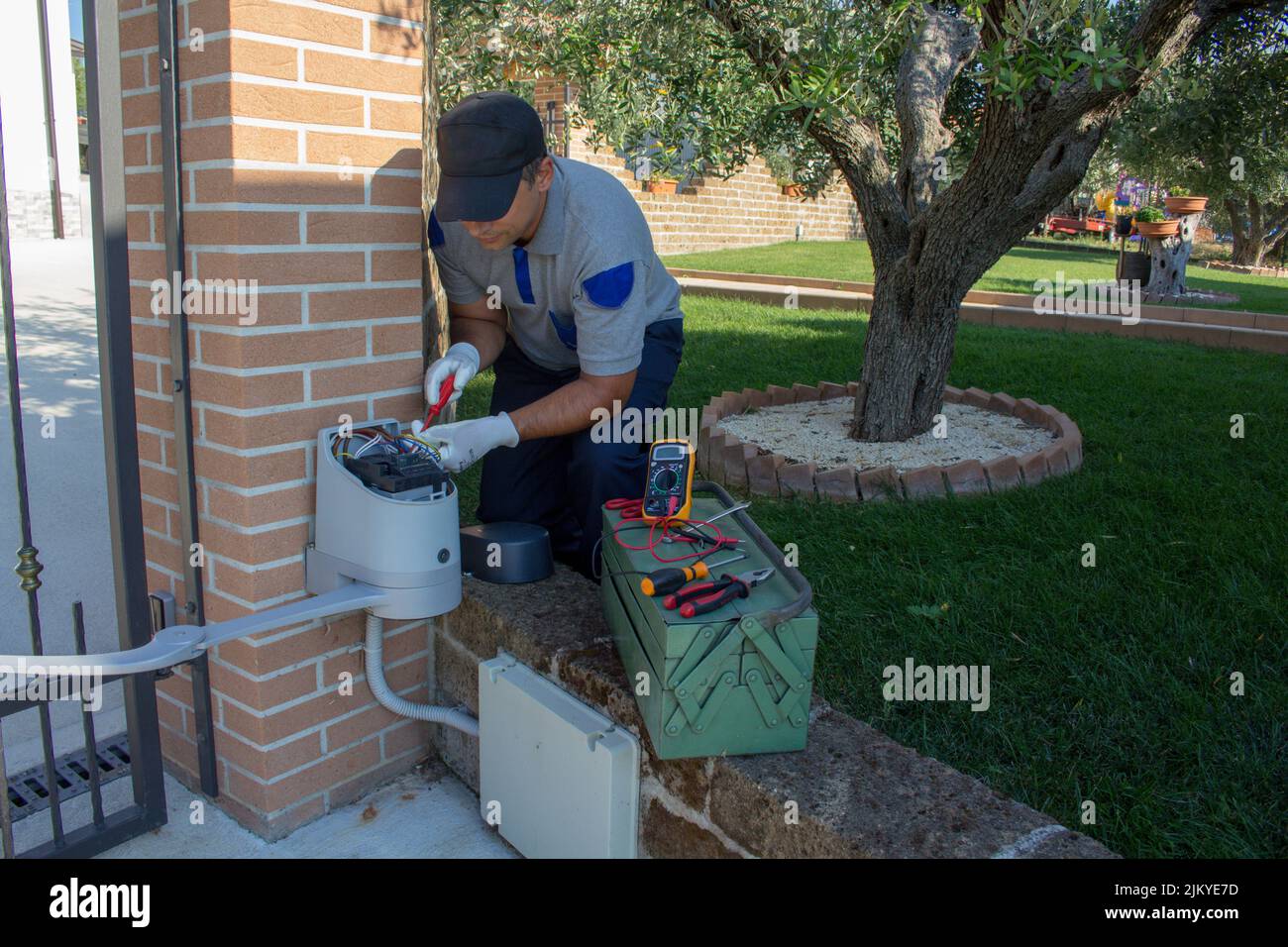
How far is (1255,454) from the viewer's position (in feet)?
14.3

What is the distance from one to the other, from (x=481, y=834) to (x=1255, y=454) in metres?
3.73

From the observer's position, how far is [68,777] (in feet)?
8.32

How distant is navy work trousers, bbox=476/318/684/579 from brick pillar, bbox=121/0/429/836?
0.54 metres

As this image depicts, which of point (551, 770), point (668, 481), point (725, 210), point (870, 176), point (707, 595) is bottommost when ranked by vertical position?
point (551, 770)

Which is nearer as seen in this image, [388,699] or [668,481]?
[668,481]

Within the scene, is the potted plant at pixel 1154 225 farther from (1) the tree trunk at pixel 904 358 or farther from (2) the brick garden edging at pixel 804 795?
(2) the brick garden edging at pixel 804 795

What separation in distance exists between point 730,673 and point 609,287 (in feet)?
3.71

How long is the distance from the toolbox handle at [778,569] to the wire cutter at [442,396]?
0.69 metres

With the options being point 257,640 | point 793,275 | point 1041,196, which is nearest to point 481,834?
point 257,640

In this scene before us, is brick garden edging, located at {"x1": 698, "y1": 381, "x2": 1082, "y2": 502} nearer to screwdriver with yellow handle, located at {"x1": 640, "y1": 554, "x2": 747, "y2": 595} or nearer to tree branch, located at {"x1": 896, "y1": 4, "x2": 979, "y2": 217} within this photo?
tree branch, located at {"x1": 896, "y1": 4, "x2": 979, "y2": 217}

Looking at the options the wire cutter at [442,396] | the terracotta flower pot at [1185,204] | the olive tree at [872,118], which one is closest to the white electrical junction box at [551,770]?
the wire cutter at [442,396]

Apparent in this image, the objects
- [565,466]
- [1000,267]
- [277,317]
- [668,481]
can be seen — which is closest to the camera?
[277,317]

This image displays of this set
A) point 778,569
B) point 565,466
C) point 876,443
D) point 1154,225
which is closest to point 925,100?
point 876,443

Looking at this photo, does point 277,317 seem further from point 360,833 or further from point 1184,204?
point 1184,204
